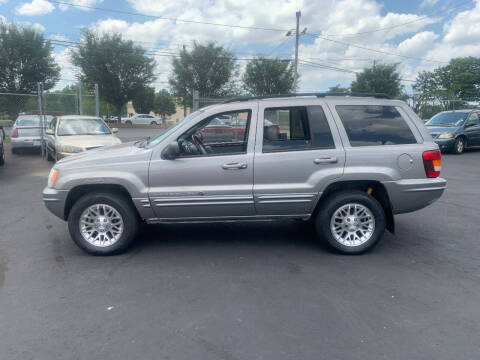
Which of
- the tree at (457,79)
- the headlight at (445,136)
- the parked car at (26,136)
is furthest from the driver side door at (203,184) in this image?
the tree at (457,79)

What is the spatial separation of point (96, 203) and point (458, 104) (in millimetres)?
32653

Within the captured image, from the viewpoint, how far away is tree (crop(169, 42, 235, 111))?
115 feet

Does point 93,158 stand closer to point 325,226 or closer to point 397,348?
point 325,226

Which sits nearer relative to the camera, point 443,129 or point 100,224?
point 100,224

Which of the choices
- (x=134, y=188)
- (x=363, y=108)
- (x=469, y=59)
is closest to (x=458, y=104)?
(x=363, y=108)

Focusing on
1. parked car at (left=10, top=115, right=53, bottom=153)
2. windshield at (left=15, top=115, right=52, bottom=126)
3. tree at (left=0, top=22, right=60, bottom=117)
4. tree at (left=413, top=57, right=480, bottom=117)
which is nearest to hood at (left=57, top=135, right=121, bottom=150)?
parked car at (left=10, top=115, right=53, bottom=153)

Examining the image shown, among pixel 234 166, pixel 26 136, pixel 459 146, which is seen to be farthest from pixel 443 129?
pixel 26 136

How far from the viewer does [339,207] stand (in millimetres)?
4633

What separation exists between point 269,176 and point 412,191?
5.58ft

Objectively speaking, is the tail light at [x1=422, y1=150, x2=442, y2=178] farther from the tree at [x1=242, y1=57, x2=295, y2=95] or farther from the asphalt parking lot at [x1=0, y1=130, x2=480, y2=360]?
the tree at [x1=242, y1=57, x2=295, y2=95]

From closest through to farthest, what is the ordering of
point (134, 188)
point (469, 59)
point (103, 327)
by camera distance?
1. point (103, 327)
2. point (134, 188)
3. point (469, 59)

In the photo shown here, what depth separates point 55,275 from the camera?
13.5ft

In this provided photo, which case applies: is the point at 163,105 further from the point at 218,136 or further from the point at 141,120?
the point at 218,136

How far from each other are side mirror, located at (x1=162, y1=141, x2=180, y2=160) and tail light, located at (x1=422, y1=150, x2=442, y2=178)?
2.88m
